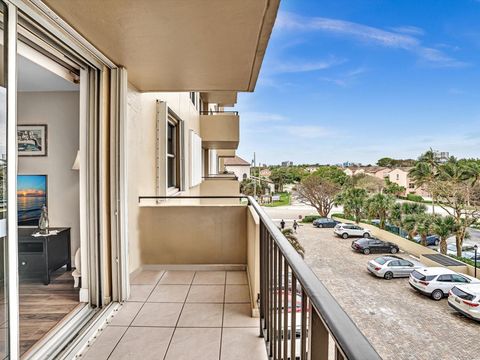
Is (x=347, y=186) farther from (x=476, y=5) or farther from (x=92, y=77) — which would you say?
(x=92, y=77)

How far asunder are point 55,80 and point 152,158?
1.27m

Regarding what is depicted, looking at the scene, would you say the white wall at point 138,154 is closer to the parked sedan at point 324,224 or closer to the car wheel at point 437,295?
the car wheel at point 437,295

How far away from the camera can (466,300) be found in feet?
8.12

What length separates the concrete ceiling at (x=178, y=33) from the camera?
1.58 metres

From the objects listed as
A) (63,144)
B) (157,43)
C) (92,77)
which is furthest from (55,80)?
(157,43)

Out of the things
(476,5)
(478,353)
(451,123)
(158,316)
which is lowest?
(478,353)

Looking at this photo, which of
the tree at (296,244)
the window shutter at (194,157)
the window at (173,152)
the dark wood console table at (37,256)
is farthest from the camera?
the window shutter at (194,157)

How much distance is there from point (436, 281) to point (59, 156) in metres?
4.42

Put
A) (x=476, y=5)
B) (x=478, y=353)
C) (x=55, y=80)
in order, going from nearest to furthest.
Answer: (x=478, y=353) < (x=55, y=80) < (x=476, y=5)

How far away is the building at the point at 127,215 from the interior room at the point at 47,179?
0.05 ft

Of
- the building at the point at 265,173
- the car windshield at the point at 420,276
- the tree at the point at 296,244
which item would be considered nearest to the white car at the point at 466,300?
the car windshield at the point at 420,276

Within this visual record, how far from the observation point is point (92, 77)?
238 centimetres

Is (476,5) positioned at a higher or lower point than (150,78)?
higher

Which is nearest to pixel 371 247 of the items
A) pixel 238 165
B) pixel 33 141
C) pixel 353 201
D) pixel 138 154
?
pixel 138 154
